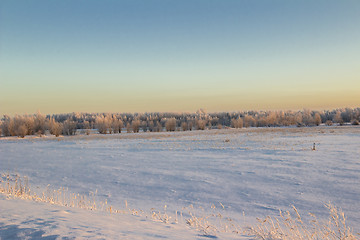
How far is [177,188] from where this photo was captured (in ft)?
26.6

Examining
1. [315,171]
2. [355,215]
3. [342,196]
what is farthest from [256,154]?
[355,215]

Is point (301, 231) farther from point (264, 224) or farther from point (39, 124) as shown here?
point (39, 124)

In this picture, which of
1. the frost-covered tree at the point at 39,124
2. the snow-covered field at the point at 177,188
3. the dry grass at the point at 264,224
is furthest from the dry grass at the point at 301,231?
the frost-covered tree at the point at 39,124

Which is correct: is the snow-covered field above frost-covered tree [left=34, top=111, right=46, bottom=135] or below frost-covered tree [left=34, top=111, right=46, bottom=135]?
below

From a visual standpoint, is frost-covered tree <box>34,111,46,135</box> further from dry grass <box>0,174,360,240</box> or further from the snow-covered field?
dry grass <box>0,174,360,240</box>

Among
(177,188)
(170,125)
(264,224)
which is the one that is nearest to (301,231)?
(264,224)

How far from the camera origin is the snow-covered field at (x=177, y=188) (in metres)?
3.57

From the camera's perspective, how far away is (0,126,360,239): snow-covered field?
3570 mm

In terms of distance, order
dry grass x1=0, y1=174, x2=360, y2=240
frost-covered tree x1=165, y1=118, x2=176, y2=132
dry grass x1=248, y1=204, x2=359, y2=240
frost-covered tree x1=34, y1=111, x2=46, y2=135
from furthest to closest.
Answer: frost-covered tree x1=165, y1=118, x2=176, y2=132, frost-covered tree x1=34, y1=111, x2=46, y2=135, dry grass x1=0, y1=174, x2=360, y2=240, dry grass x1=248, y1=204, x2=359, y2=240

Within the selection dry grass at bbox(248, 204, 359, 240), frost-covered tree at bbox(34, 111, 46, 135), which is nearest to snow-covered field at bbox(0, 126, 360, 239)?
dry grass at bbox(248, 204, 359, 240)

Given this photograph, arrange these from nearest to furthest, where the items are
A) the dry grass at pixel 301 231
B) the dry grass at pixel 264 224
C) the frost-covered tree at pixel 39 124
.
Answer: the dry grass at pixel 301 231
the dry grass at pixel 264 224
the frost-covered tree at pixel 39 124

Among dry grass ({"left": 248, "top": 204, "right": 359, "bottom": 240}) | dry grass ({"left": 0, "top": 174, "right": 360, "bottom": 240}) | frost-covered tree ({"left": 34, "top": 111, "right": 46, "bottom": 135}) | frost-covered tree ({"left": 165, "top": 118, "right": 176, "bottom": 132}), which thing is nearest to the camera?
dry grass ({"left": 248, "top": 204, "right": 359, "bottom": 240})

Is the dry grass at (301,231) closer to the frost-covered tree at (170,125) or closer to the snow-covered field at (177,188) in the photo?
the snow-covered field at (177,188)

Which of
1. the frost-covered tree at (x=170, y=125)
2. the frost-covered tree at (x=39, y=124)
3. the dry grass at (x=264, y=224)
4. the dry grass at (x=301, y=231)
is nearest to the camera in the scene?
the dry grass at (x=301, y=231)
